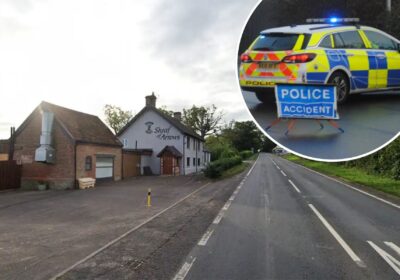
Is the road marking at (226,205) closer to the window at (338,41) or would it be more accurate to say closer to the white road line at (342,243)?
the white road line at (342,243)

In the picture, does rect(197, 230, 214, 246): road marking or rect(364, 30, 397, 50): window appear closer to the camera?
rect(364, 30, 397, 50): window

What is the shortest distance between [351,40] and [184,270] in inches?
232

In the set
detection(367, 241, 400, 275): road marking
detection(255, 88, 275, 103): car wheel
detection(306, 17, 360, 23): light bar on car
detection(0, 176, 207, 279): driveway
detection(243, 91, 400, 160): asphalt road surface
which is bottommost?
detection(0, 176, 207, 279): driveway

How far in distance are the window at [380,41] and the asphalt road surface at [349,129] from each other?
0.23 m

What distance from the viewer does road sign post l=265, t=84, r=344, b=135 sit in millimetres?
1724

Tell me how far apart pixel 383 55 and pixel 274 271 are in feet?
18.7

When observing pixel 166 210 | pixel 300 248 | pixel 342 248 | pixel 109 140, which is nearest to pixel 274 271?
pixel 300 248

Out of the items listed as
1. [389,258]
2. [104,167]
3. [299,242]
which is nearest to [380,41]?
[389,258]

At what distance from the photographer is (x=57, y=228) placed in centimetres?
1135

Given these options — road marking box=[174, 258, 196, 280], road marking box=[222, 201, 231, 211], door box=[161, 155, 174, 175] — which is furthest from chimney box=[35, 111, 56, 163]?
road marking box=[174, 258, 196, 280]

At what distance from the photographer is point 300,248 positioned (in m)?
8.43

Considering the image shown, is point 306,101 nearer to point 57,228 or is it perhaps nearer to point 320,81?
point 320,81

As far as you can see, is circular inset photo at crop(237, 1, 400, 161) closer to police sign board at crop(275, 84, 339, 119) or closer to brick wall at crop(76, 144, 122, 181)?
police sign board at crop(275, 84, 339, 119)

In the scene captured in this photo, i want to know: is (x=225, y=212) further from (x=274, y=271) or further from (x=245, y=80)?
(x=245, y=80)
